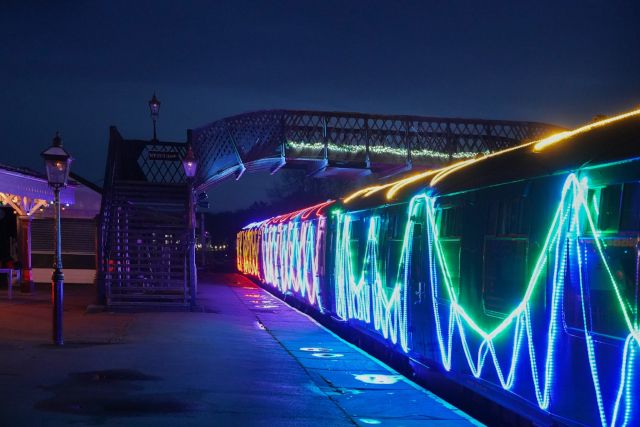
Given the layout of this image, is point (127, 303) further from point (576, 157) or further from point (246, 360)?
point (576, 157)

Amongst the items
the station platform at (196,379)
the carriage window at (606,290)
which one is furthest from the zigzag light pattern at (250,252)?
the carriage window at (606,290)

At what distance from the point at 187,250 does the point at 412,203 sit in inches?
415

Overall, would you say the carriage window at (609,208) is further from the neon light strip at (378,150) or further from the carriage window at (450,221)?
the neon light strip at (378,150)

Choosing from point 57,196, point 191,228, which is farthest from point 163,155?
point 57,196

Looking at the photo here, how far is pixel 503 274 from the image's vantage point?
6.89 metres

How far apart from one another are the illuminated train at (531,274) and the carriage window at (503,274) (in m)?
0.02

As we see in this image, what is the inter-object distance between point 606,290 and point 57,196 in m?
9.53

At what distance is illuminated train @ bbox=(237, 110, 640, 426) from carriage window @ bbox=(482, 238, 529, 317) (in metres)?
0.02

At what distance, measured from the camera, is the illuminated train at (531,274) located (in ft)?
16.3

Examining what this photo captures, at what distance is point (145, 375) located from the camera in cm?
956

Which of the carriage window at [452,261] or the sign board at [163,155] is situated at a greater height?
the sign board at [163,155]

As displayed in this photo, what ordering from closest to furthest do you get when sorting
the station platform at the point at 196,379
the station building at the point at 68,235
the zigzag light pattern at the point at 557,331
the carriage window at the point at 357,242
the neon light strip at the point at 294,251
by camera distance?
the zigzag light pattern at the point at 557,331 → the station platform at the point at 196,379 → the carriage window at the point at 357,242 → the neon light strip at the point at 294,251 → the station building at the point at 68,235

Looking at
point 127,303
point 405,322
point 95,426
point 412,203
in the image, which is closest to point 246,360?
point 405,322

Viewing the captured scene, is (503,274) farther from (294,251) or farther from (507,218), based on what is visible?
(294,251)
